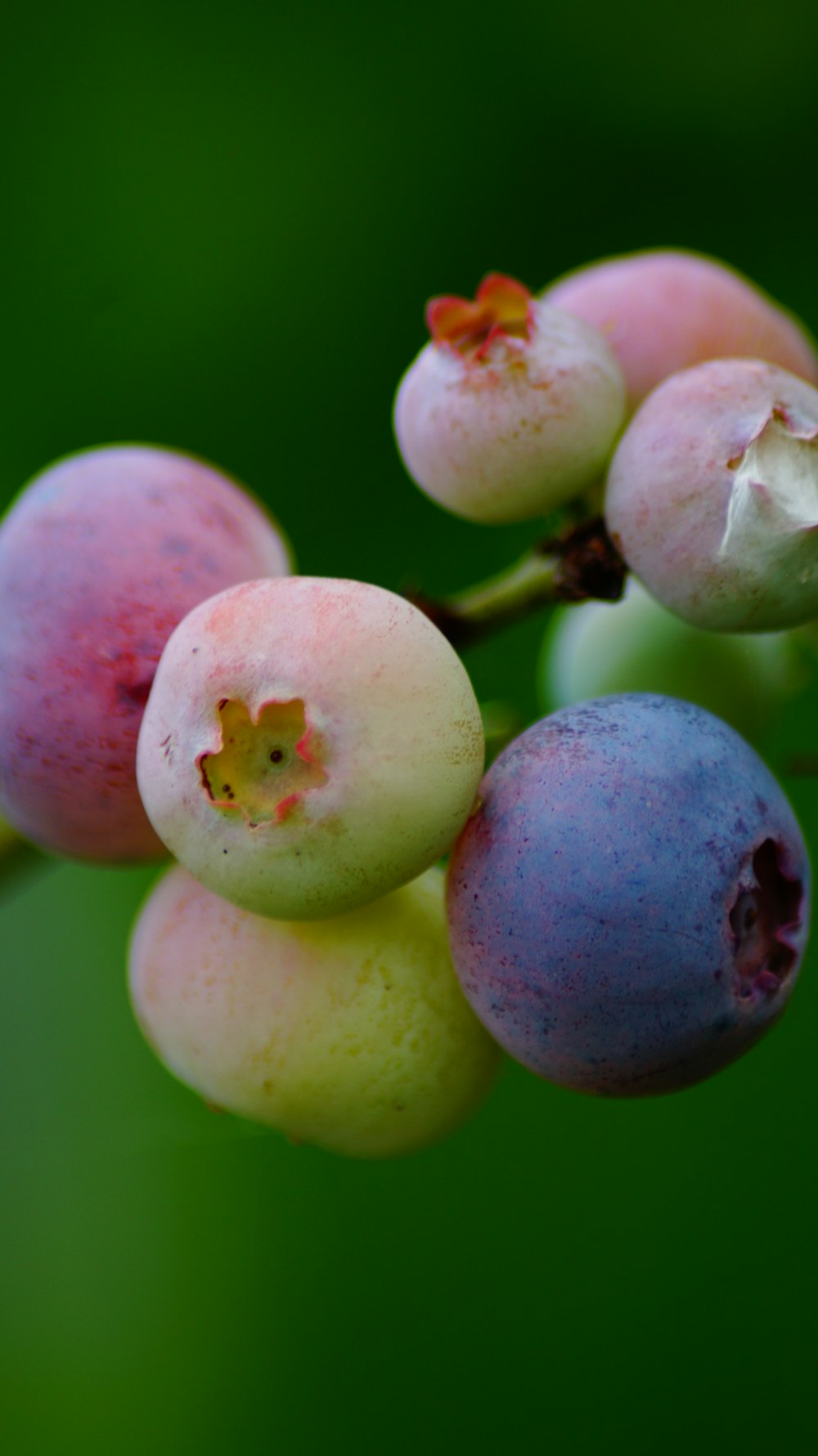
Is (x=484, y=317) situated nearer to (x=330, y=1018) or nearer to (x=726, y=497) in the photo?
(x=726, y=497)

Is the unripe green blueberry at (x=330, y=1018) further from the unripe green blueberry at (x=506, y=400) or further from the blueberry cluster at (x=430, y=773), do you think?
the unripe green blueberry at (x=506, y=400)

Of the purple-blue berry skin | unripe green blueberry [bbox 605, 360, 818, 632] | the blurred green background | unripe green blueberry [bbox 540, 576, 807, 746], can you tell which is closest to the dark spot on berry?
the purple-blue berry skin

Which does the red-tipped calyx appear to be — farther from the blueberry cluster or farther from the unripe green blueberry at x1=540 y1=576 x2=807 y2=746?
the unripe green blueberry at x1=540 y1=576 x2=807 y2=746

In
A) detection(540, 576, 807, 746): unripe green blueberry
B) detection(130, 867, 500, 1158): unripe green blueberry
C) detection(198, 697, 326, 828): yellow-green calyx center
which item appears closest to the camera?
detection(198, 697, 326, 828): yellow-green calyx center

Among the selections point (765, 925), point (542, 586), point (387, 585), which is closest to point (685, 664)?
point (542, 586)

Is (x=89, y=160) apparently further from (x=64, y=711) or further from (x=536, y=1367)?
(x=536, y=1367)

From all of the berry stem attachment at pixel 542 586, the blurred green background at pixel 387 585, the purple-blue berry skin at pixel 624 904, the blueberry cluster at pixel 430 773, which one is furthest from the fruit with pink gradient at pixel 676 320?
the blurred green background at pixel 387 585
